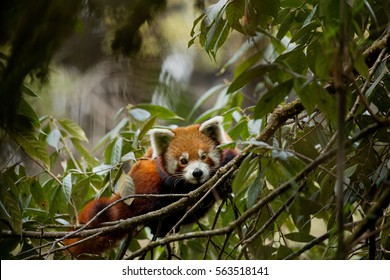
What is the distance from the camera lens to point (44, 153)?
1.85m

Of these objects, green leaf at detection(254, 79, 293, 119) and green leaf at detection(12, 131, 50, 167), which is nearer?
green leaf at detection(254, 79, 293, 119)

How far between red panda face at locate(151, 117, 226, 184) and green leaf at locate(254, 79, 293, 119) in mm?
1242

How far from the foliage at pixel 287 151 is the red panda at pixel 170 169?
11cm

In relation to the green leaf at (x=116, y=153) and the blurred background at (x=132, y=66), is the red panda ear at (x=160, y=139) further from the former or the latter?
the green leaf at (x=116, y=153)

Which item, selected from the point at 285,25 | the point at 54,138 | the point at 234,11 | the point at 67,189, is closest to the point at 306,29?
the point at 285,25

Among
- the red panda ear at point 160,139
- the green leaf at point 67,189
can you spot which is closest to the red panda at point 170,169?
the red panda ear at point 160,139

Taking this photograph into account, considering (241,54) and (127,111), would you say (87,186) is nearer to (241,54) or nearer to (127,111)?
(127,111)

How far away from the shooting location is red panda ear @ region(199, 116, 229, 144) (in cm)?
241

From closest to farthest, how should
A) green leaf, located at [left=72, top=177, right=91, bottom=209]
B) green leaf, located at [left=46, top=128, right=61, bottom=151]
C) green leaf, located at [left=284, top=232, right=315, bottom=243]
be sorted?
green leaf, located at [left=284, top=232, right=315, bottom=243]
green leaf, located at [left=72, top=177, right=91, bottom=209]
green leaf, located at [left=46, top=128, right=61, bottom=151]

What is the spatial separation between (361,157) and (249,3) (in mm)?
662

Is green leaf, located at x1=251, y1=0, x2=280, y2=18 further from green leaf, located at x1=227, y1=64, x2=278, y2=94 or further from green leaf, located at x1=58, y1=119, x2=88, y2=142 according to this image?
green leaf, located at x1=58, y1=119, x2=88, y2=142

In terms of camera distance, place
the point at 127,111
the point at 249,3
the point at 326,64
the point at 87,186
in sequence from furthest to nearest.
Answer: the point at 127,111 < the point at 87,186 < the point at 249,3 < the point at 326,64

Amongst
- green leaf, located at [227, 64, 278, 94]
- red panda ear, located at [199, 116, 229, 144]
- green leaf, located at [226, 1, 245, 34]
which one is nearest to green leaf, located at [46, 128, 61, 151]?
red panda ear, located at [199, 116, 229, 144]
